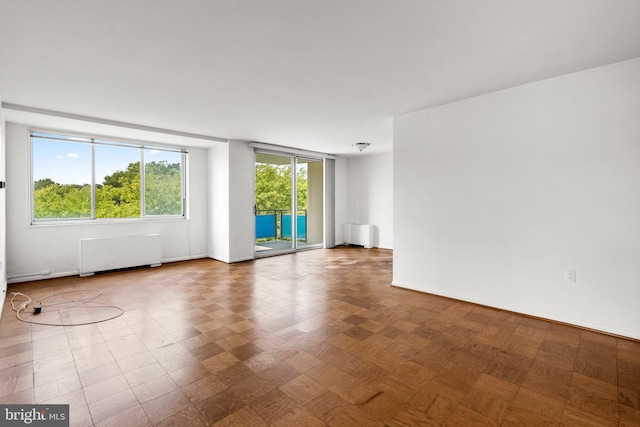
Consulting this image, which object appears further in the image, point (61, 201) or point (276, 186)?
point (276, 186)

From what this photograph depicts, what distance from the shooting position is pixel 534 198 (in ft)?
10.8

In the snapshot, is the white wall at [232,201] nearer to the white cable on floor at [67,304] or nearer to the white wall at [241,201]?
the white wall at [241,201]

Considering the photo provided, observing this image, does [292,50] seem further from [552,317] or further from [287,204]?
[287,204]

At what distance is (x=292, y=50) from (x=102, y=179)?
480cm

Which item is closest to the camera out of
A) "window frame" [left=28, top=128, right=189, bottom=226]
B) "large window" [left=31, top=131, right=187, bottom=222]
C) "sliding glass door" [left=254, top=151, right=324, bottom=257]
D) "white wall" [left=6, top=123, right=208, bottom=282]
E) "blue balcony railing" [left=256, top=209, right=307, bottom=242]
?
"white wall" [left=6, top=123, right=208, bottom=282]

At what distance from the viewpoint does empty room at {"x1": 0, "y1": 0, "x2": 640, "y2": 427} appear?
6.55ft

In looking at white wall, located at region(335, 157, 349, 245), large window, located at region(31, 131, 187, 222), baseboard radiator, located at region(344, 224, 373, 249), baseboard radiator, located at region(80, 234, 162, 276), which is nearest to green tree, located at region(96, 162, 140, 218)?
large window, located at region(31, 131, 187, 222)

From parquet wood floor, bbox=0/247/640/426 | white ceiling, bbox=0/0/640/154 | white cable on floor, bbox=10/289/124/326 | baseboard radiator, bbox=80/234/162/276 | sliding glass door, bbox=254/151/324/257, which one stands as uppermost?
white ceiling, bbox=0/0/640/154

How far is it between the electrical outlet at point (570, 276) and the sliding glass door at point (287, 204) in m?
5.34

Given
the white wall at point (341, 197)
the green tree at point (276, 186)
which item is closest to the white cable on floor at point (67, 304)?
the green tree at point (276, 186)

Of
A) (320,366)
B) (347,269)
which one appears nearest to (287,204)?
(347,269)

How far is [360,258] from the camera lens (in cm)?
680

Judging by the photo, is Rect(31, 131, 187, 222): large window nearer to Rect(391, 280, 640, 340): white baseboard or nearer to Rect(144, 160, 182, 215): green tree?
Rect(144, 160, 182, 215): green tree

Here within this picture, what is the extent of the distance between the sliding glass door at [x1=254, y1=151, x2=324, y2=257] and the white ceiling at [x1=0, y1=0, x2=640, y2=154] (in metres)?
3.21
